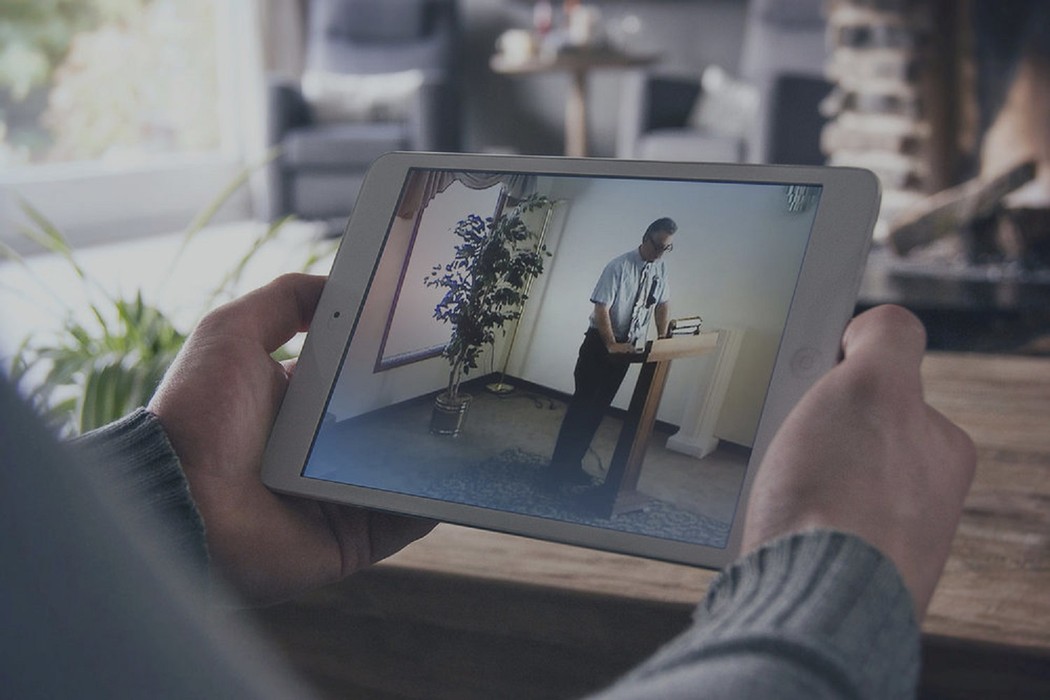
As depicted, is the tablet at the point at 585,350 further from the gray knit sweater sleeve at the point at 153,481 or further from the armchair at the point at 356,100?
the armchair at the point at 356,100

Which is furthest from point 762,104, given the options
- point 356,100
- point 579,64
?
point 356,100

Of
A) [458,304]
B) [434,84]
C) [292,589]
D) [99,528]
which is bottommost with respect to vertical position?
[434,84]

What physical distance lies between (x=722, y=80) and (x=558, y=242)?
12.1 feet

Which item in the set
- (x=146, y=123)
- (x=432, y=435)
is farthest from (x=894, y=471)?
(x=146, y=123)

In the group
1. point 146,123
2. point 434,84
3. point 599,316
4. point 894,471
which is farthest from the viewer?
point 146,123

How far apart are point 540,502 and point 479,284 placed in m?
0.12

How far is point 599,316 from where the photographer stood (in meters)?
0.50

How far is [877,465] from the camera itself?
14.9 inches

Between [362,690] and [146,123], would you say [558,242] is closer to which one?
[362,690]

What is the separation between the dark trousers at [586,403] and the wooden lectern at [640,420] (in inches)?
0.5

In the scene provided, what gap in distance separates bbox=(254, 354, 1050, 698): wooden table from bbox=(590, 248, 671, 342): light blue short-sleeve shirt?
0.11m

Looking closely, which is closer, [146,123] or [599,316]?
[599,316]

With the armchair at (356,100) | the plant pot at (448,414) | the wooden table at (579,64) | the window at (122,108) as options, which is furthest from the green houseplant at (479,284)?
the wooden table at (579,64)

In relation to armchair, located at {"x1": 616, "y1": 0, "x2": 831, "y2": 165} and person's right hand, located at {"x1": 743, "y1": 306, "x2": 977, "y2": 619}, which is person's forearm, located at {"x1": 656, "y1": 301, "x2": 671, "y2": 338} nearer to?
person's right hand, located at {"x1": 743, "y1": 306, "x2": 977, "y2": 619}
